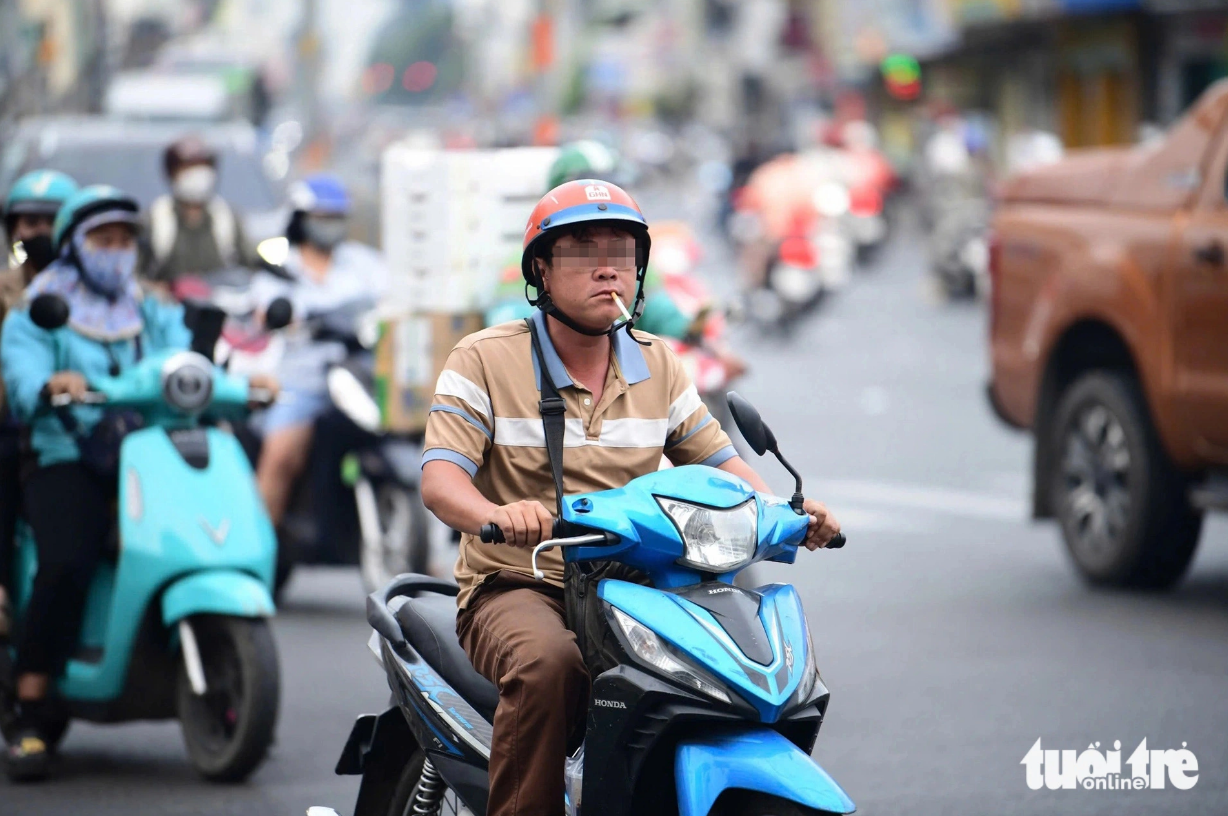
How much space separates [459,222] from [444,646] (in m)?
→ 4.54

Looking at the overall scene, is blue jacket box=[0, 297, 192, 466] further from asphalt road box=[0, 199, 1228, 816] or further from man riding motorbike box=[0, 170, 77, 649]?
asphalt road box=[0, 199, 1228, 816]

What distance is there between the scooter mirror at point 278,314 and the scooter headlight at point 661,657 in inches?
126

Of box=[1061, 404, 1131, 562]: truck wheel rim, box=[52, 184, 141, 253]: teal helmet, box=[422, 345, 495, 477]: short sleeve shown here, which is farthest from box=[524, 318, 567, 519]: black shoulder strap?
box=[1061, 404, 1131, 562]: truck wheel rim

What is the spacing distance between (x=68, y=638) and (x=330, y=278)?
344 centimetres

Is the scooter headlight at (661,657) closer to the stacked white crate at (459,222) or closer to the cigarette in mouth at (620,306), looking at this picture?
the cigarette in mouth at (620,306)

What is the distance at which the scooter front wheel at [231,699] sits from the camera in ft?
21.0

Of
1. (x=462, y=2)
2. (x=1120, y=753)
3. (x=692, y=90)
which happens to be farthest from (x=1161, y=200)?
(x=462, y=2)

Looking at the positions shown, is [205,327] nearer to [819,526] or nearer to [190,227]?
[819,526]

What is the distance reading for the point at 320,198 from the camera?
9945 mm

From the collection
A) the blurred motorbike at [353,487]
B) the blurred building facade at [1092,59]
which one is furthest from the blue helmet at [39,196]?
the blurred building facade at [1092,59]

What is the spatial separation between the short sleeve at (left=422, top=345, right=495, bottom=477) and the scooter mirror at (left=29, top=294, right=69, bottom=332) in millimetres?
2238

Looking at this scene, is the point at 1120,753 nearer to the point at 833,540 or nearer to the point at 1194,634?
the point at 1194,634

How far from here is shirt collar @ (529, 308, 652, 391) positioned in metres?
4.50

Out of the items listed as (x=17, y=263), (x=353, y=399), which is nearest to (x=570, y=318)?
(x=17, y=263)
